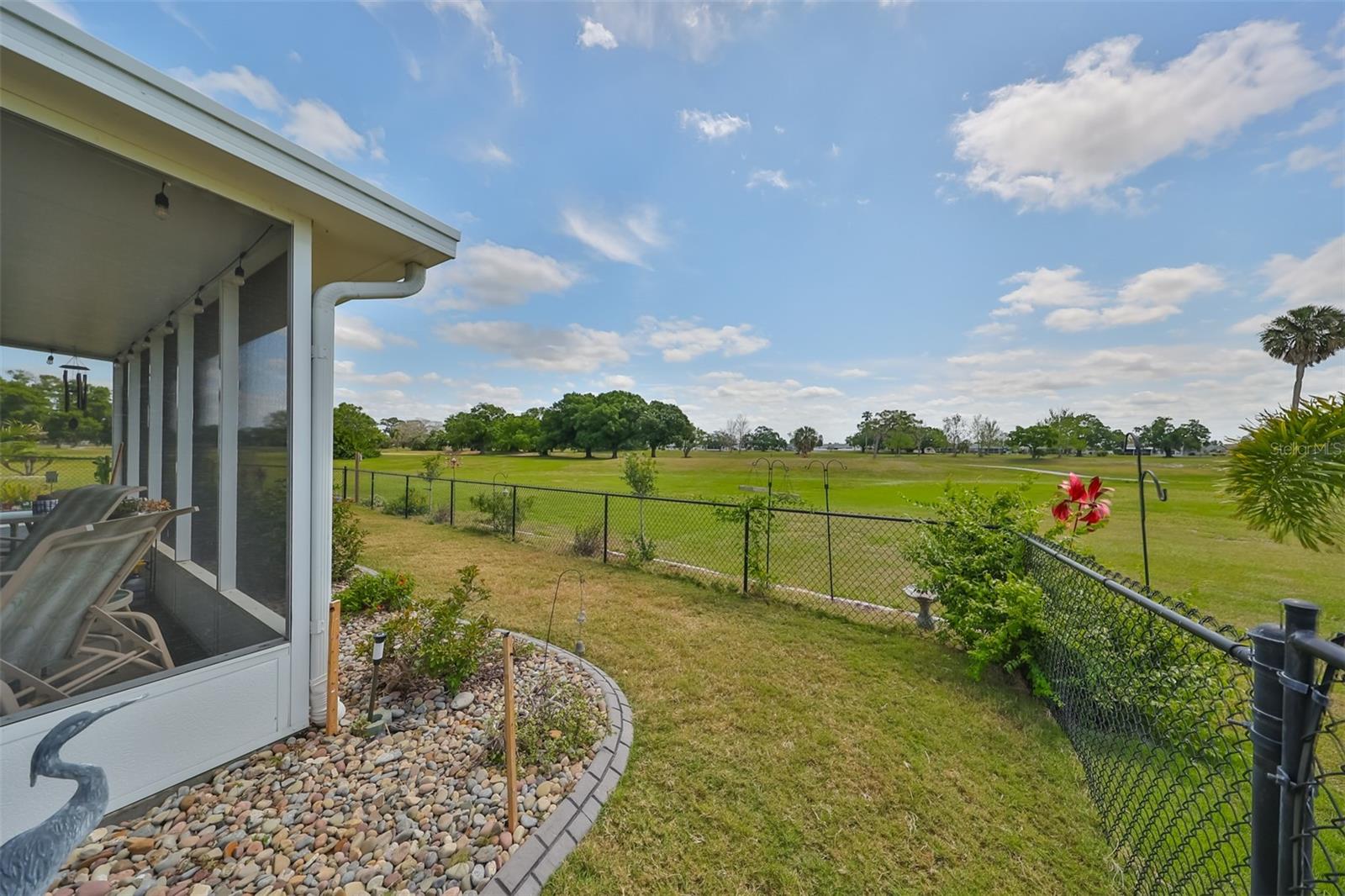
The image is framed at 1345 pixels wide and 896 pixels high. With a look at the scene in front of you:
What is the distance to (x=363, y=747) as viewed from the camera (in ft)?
7.43

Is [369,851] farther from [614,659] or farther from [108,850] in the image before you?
Result: [614,659]

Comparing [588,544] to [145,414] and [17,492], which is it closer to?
[145,414]

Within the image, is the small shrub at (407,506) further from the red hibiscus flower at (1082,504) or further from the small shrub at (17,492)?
the red hibiscus flower at (1082,504)

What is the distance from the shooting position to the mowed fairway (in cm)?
543

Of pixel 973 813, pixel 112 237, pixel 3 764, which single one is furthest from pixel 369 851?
pixel 112 237

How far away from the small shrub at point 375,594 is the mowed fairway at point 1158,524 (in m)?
3.98

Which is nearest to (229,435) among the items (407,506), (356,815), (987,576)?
(356,815)

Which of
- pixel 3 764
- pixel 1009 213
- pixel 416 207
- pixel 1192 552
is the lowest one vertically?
pixel 1192 552

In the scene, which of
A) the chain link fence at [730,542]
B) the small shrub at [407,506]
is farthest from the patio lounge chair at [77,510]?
the small shrub at [407,506]

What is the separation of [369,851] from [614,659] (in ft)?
5.96

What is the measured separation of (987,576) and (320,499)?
14.1 ft

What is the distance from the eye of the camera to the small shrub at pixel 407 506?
10.5 meters

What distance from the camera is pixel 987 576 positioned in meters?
3.33

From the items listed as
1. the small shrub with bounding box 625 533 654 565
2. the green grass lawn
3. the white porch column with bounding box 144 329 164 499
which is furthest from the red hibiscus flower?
the white porch column with bounding box 144 329 164 499
